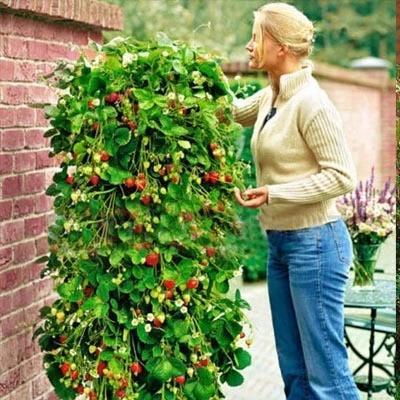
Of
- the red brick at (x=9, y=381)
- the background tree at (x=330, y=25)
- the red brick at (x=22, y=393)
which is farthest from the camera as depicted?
the background tree at (x=330, y=25)

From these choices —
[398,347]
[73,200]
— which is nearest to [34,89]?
[73,200]

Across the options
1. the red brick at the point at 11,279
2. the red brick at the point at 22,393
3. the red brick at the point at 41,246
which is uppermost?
the red brick at the point at 41,246

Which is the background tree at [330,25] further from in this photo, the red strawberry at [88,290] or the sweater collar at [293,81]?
the red strawberry at [88,290]

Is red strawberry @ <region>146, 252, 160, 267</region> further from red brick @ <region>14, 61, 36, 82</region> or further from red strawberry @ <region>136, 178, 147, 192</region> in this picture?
red brick @ <region>14, 61, 36, 82</region>

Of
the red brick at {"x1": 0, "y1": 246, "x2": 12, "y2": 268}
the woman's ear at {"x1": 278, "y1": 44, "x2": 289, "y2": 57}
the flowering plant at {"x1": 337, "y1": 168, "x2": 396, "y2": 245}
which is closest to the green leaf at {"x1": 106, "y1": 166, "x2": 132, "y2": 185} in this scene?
the red brick at {"x1": 0, "y1": 246, "x2": 12, "y2": 268}

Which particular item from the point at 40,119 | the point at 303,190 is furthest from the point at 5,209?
the point at 303,190

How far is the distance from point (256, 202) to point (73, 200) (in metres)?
0.65

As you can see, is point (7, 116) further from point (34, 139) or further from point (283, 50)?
point (283, 50)

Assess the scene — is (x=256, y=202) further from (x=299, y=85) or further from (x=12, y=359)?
(x=12, y=359)

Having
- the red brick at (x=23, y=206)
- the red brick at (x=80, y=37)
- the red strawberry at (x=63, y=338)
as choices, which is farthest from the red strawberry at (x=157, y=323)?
the red brick at (x=80, y=37)

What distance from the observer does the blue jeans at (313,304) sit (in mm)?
3748

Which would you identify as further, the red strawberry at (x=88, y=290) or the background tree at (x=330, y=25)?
the background tree at (x=330, y=25)

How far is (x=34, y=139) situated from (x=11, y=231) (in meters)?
0.42

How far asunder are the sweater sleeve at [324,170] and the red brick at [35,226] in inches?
39.8
